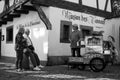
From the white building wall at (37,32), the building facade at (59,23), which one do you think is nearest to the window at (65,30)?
the building facade at (59,23)

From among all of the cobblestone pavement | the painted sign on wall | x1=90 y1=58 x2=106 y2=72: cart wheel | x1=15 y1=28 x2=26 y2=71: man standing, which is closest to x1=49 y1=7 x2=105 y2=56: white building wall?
the painted sign on wall

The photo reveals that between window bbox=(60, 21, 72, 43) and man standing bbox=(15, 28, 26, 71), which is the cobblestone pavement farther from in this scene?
window bbox=(60, 21, 72, 43)

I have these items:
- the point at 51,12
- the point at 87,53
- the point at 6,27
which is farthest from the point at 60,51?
the point at 6,27

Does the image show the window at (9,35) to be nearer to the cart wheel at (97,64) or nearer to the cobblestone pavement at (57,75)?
the cobblestone pavement at (57,75)

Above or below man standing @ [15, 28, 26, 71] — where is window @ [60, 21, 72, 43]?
above

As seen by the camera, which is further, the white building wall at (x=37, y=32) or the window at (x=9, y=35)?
the window at (x=9, y=35)

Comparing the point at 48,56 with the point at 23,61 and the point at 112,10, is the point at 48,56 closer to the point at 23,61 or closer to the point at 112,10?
the point at 23,61

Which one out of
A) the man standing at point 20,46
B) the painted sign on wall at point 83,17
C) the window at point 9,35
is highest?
the painted sign on wall at point 83,17

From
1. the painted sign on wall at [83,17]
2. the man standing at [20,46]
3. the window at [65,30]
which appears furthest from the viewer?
the painted sign on wall at [83,17]

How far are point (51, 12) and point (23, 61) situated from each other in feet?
14.4

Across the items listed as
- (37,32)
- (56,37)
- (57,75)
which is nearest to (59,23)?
(56,37)

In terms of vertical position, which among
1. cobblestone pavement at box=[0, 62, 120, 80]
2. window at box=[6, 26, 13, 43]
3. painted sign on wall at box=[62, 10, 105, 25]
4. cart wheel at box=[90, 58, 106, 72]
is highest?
painted sign on wall at box=[62, 10, 105, 25]

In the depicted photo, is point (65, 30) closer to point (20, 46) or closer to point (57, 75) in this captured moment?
point (20, 46)

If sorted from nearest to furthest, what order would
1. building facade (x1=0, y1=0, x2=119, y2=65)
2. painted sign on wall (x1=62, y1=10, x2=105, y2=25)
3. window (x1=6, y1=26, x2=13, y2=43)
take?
building facade (x1=0, y1=0, x2=119, y2=65)
painted sign on wall (x1=62, y1=10, x2=105, y2=25)
window (x1=6, y1=26, x2=13, y2=43)
